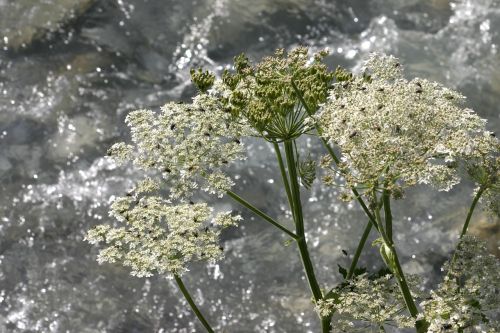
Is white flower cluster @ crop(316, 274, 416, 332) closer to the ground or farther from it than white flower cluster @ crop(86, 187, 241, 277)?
closer to the ground

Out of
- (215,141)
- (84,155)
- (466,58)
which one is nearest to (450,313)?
(215,141)

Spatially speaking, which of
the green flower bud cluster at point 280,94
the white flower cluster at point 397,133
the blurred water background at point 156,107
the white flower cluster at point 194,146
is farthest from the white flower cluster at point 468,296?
the blurred water background at point 156,107

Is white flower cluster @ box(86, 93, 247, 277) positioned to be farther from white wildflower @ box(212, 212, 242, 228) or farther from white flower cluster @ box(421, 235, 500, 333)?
white flower cluster @ box(421, 235, 500, 333)

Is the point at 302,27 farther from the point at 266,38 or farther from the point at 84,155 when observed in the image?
the point at 84,155

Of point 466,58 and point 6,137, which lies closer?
point 6,137

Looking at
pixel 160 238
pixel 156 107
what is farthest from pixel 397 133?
pixel 156 107

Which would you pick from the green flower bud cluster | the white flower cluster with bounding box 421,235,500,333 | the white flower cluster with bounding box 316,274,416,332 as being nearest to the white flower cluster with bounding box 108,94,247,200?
the green flower bud cluster
